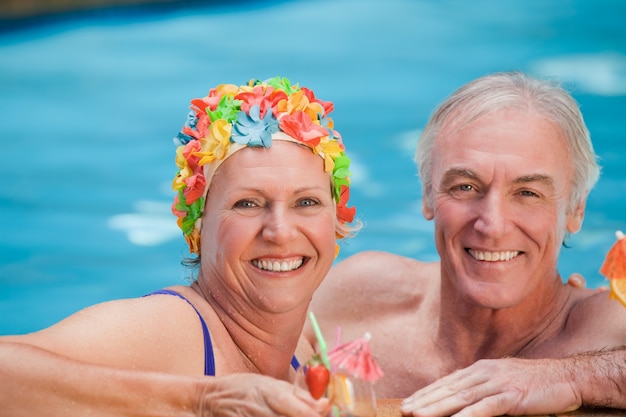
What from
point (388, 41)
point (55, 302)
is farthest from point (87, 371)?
point (388, 41)

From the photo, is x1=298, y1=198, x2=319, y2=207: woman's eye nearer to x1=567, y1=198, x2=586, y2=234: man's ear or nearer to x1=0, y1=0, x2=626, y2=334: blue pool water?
x1=567, y1=198, x2=586, y2=234: man's ear

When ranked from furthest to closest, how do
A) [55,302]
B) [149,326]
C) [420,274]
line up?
1. [55,302]
2. [420,274]
3. [149,326]

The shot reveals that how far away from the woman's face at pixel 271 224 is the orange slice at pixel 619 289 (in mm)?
1333

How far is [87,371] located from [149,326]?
1.28 ft

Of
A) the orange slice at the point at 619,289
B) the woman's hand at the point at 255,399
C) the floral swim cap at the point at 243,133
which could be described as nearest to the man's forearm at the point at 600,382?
the orange slice at the point at 619,289

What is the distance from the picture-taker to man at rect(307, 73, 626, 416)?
16.7 ft

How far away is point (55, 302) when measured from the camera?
31.3ft

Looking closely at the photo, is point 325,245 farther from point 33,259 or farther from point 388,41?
point 388,41

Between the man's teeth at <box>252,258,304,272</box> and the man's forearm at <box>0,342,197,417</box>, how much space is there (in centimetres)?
83

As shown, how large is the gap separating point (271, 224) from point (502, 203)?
136cm

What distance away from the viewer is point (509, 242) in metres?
5.16

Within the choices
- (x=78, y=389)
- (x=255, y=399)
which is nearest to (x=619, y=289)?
(x=255, y=399)

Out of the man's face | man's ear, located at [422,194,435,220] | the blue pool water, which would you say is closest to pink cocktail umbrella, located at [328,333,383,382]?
the man's face

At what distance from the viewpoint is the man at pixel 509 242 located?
5090 mm
